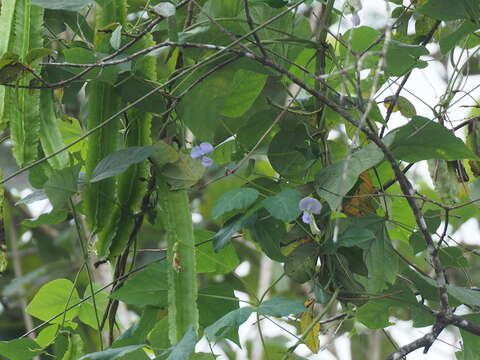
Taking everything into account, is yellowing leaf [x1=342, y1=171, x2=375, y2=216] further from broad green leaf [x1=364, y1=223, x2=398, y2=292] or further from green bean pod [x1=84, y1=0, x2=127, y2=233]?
green bean pod [x1=84, y1=0, x2=127, y2=233]

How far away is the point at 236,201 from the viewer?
3.16 feet

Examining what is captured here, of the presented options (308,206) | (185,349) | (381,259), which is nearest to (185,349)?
(185,349)

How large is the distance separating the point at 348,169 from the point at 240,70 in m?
0.28

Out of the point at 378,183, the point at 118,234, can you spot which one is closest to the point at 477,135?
the point at 378,183

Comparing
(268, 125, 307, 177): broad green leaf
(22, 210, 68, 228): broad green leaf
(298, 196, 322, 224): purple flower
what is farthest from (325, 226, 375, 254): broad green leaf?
(22, 210, 68, 228): broad green leaf

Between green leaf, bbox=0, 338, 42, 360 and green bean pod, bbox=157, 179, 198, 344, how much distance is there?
255mm

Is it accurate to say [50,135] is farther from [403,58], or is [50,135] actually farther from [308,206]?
[403,58]

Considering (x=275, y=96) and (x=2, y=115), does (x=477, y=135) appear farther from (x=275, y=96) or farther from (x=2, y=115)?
(x=2, y=115)

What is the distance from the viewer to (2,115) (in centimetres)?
103

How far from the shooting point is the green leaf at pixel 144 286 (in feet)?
3.73

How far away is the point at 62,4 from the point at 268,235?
414 millimetres

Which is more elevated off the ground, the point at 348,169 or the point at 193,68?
the point at 193,68

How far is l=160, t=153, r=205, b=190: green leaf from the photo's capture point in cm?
102

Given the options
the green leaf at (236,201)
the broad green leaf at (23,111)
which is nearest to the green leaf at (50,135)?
the broad green leaf at (23,111)
